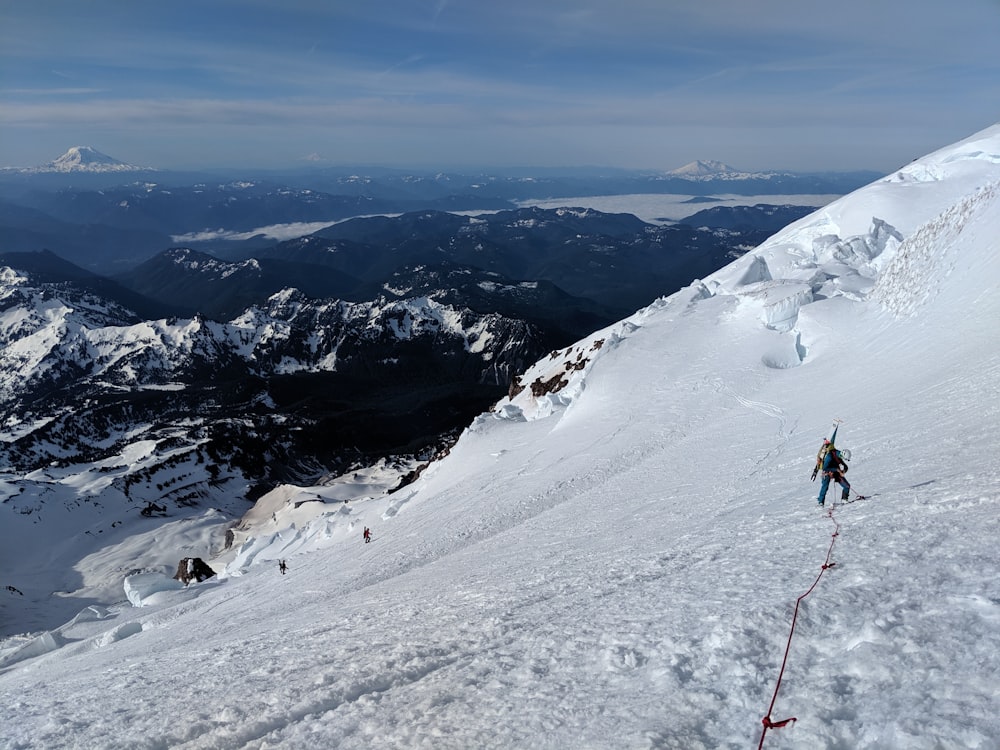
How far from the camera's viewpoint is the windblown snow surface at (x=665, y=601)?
7660mm

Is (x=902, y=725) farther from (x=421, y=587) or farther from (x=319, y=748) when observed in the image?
(x=421, y=587)

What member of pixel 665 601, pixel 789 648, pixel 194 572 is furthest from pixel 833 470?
pixel 194 572

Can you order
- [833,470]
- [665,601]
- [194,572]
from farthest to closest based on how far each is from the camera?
[194,572] → [833,470] → [665,601]

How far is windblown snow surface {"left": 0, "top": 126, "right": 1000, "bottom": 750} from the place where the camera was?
766cm

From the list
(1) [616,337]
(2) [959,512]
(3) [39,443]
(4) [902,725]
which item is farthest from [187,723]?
(3) [39,443]

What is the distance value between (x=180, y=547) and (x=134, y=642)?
348 feet

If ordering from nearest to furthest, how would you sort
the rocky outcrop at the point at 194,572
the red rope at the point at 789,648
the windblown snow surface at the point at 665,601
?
the red rope at the point at 789,648 → the windblown snow surface at the point at 665,601 → the rocky outcrop at the point at 194,572

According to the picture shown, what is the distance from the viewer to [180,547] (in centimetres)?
11438

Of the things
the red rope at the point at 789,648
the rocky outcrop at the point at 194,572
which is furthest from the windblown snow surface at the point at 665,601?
the rocky outcrop at the point at 194,572

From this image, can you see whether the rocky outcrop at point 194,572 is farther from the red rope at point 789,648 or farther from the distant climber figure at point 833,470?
the red rope at point 789,648

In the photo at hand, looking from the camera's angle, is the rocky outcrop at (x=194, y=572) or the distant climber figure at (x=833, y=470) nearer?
the distant climber figure at (x=833, y=470)

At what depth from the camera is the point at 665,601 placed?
36.3 ft

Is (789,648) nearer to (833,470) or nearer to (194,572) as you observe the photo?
(833,470)

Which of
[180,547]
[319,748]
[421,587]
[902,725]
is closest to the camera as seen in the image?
[902,725]
